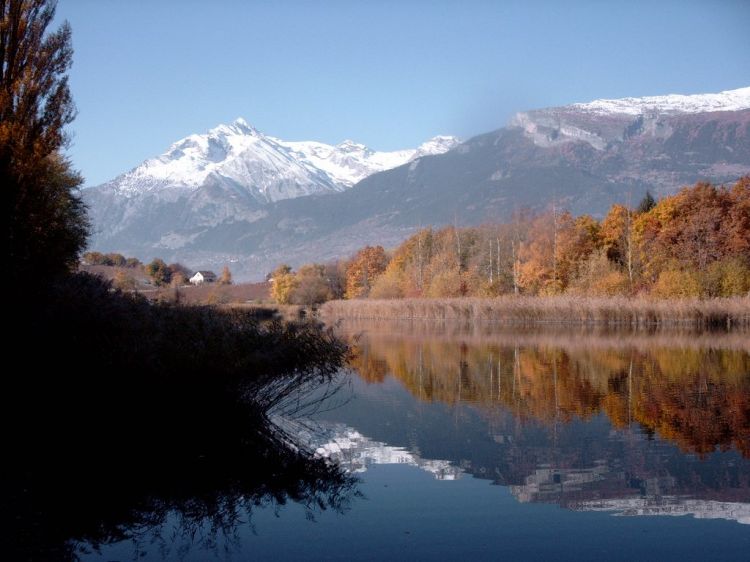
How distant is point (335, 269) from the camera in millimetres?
109250

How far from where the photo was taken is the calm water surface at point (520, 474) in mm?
8453

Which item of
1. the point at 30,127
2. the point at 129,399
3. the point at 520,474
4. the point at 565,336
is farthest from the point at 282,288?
the point at 520,474

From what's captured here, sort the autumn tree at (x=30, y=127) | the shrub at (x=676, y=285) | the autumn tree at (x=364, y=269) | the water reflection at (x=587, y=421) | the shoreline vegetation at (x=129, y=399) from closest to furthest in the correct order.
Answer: the shoreline vegetation at (x=129, y=399)
the water reflection at (x=587, y=421)
the autumn tree at (x=30, y=127)
the shrub at (x=676, y=285)
the autumn tree at (x=364, y=269)

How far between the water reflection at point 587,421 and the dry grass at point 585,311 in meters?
16.1

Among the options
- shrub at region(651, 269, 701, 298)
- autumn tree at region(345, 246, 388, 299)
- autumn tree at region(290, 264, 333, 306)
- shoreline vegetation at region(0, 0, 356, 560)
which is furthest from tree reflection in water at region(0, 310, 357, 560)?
autumn tree at region(345, 246, 388, 299)

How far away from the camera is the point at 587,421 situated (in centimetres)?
1516

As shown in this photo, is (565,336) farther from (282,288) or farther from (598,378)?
(282,288)

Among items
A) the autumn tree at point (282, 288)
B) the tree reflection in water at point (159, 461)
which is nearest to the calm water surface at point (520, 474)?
the tree reflection in water at point (159, 461)

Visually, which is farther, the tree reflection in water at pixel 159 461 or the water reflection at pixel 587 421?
the water reflection at pixel 587 421

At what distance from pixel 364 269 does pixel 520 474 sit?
289 feet

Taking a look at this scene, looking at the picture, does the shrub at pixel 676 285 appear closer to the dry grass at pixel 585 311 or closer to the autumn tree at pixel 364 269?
the dry grass at pixel 585 311

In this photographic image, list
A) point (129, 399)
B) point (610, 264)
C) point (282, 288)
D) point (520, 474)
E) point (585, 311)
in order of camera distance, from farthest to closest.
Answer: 1. point (282, 288)
2. point (610, 264)
3. point (585, 311)
4. point (129, 399)
5. point (520, 474)

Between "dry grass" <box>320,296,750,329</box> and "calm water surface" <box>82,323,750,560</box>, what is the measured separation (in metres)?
23.3

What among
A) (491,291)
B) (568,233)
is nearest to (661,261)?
(568,233)
